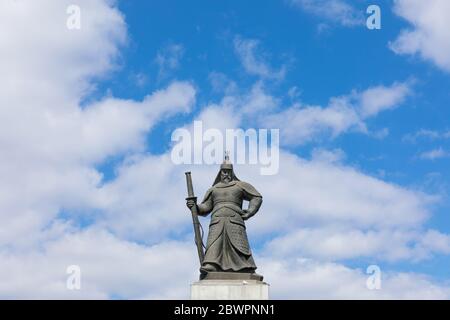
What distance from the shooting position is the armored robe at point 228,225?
58.4ft

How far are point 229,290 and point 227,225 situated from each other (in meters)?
1.71

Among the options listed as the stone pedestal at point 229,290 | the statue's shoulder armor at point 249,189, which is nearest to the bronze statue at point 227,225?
the statue's shoulder armor at point 249,189

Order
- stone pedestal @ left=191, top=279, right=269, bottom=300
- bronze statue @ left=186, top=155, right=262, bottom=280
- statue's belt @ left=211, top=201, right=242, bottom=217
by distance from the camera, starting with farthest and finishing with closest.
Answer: statue's belt @ left=211, top=201, right=242, bottom=217, bronze statue @ left=186, top=155, right=262, bottom=280, stone pedestal @ left=191, top=279, right=269, bottom=300

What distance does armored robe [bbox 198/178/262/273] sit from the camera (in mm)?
17812

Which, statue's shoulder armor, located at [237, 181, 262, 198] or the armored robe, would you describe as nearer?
the armored robe

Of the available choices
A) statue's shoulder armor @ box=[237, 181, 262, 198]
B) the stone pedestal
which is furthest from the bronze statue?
the stone pedestal

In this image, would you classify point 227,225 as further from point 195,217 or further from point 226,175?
point 226,175

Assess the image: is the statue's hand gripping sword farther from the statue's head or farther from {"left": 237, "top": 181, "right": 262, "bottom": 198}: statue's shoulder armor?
{"left": 237, "top": 181, "right": 262, "bottom": 198}: statue's shoulder armor

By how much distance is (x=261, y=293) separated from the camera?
56.4 feet

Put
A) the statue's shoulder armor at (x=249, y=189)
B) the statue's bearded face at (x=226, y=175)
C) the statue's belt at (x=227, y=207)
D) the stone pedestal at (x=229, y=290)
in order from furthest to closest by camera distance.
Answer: the statue's bearded face at (x=226, y=175)
the statue's shoulder armor at (x=249, y=189)
the statue's belt at (x=227, y=207)
the stone pedestal at (x=229, y=290)

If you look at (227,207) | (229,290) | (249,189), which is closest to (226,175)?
(249,189)

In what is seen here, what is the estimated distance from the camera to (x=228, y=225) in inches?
716

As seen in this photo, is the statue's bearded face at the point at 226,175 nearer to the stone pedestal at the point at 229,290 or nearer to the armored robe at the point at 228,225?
the armored robe at the point at 228,225
